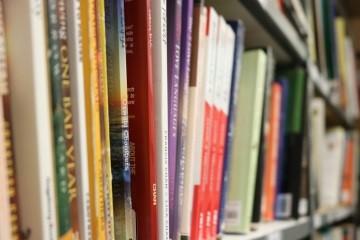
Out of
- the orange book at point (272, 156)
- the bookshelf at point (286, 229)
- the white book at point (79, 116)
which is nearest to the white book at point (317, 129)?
the bookshelf at point (286, 229)

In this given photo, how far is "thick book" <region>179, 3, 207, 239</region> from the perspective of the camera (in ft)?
1.75

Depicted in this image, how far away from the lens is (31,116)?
1.06 ft

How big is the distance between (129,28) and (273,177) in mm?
610

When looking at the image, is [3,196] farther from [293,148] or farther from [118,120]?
[293,148]

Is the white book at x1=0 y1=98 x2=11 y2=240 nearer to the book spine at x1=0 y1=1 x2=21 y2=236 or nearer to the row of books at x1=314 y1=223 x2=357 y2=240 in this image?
the book spine at x1=0 y1=1 x2=21 y2=236

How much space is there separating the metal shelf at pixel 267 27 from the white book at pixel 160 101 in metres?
0.27

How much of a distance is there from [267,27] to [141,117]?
0.49 meters

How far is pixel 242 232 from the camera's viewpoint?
0.75 m

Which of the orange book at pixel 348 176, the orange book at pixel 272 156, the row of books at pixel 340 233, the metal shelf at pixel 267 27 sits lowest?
the row of books at pixel 340 233

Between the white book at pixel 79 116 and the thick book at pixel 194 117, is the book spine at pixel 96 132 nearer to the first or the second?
the white book at pixel 79 116

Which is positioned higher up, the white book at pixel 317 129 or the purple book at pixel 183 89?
the purple book at pixel 183 89

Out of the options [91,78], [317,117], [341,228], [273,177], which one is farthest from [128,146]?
[341,228]

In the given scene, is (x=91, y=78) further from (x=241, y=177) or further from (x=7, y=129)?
(x=241, y=177)

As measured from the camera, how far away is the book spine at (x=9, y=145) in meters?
0.33
